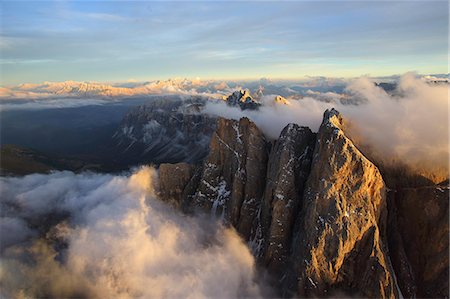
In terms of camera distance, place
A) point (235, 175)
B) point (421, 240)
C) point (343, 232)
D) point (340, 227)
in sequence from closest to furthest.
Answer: point (343, 232), point (340, 227), point (421, 240), point (235, 175)

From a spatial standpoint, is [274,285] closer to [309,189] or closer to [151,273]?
[309,189]

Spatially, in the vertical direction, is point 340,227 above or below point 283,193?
below

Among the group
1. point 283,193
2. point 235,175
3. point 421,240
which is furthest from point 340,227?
point 235,175

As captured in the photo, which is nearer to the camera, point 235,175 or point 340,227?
point 340,227

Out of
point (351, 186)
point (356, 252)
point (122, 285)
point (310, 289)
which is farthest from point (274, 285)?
point (122, 285)

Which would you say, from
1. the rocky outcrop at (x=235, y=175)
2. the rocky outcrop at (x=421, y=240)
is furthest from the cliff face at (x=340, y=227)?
the rocky outcrop at (x=235, y=175)

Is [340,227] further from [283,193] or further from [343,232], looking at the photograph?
[283,193]

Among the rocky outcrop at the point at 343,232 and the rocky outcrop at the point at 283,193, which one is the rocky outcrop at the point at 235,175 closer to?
the rocky outcrop at the point at 283,193
